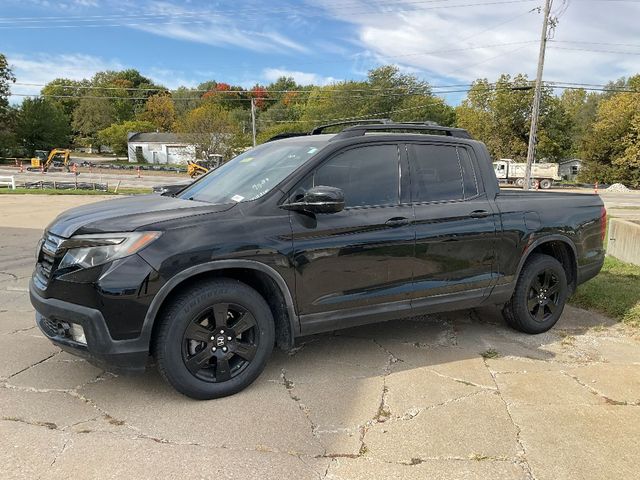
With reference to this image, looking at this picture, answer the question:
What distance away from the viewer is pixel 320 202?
3555mm

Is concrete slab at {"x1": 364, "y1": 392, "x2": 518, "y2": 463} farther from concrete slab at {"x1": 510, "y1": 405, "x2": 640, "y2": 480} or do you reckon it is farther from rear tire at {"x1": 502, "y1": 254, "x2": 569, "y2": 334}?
rear tire at {"x1": 502, "y1": 254, "x2": 569, "y2": 334}

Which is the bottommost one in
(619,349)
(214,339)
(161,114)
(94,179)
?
(94,179)

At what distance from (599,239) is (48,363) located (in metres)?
5.28

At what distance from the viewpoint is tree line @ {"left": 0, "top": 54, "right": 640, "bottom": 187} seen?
5500cm

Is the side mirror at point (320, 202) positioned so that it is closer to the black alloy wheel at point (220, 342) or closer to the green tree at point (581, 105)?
the black alloy wheel at point (220, 342)

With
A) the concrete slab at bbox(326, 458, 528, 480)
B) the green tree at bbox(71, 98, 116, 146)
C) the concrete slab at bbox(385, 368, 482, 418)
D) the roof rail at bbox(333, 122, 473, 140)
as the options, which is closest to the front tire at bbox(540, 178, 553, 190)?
the roof rail at bbox(333, 122, 473, 140)

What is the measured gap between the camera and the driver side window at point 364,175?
3.97 metres

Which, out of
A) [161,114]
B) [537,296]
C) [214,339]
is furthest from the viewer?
[161,114]

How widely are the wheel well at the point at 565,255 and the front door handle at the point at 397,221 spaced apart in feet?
6.07

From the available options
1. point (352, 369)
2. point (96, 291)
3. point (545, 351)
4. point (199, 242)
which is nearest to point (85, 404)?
point (96, 291)

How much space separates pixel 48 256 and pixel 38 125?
79.4 metres

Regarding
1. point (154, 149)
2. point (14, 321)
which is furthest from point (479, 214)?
point (154, 149)

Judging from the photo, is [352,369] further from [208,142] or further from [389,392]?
[208,142]

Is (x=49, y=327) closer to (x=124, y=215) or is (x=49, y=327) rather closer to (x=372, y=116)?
(x=124, y=215)
